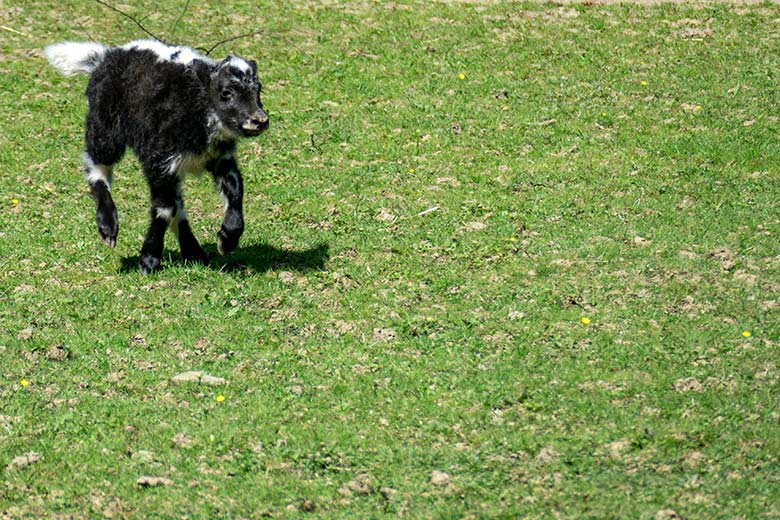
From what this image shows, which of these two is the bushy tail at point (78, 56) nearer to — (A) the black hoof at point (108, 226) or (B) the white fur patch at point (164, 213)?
(A) the black hoof at point (108, 226)

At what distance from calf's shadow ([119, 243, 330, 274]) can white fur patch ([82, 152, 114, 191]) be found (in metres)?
0.70

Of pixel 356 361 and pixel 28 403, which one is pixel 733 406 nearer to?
pixel 356 361

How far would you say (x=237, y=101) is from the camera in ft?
31.4

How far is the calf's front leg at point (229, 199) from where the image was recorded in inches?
385

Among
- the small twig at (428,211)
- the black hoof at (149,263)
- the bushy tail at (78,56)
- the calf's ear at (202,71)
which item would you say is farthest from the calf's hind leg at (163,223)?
the small twig at (428,211)

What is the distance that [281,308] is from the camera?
30.8 feet

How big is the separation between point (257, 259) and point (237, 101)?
1.46 metres

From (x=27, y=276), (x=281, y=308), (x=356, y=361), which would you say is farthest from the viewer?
(x=27, y=276)

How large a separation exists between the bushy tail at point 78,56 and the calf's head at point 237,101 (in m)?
1.43

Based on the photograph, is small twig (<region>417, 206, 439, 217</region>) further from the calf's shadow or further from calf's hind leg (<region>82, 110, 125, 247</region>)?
calf's hind leg (<region>82, 110, 125, 247</region>)

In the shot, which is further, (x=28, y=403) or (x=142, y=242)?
(x=142, y=242)

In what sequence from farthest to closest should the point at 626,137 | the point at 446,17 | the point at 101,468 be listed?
the point at 446,17, the point at 626,137, the point at 101,468

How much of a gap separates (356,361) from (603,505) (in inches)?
93.7

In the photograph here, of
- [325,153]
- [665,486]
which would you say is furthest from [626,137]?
[665,486]
